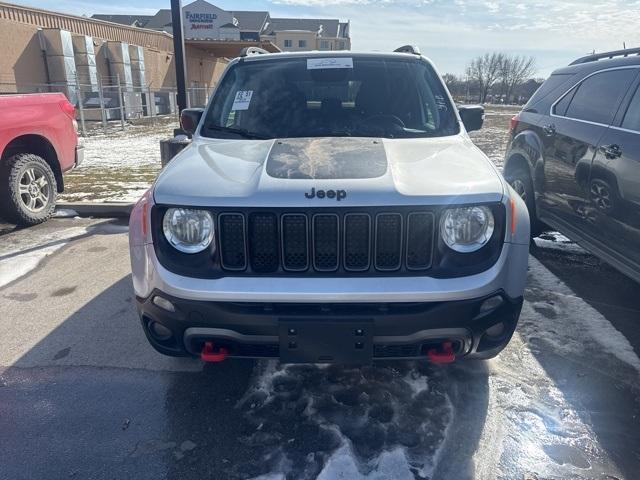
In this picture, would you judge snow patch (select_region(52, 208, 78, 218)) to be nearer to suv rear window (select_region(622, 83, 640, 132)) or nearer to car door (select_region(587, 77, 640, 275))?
car door (select_region(587, 77, 640, 275))

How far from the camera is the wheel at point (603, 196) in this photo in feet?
12.2

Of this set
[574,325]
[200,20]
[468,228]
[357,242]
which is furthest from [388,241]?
[200,20]

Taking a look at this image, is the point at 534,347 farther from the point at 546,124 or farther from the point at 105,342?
the point at 105,342

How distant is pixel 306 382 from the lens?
9.84 ft

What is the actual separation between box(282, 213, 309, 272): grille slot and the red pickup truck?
477 cm

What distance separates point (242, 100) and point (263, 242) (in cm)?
172

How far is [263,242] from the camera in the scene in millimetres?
2389

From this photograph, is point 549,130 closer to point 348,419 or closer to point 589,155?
point 589,155

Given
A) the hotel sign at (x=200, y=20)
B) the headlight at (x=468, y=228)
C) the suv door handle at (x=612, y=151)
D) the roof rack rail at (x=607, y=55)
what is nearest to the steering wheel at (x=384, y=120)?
the headlight at (x=468, y=228)

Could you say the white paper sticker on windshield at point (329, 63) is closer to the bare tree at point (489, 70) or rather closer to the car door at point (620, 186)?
the car door at point (620, 186)

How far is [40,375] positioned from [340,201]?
230 cm

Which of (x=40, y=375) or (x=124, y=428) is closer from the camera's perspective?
(x=124, y=428)

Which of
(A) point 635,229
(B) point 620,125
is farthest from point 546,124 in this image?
(A) point 635,229

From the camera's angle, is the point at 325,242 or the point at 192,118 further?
the point at 192,118
